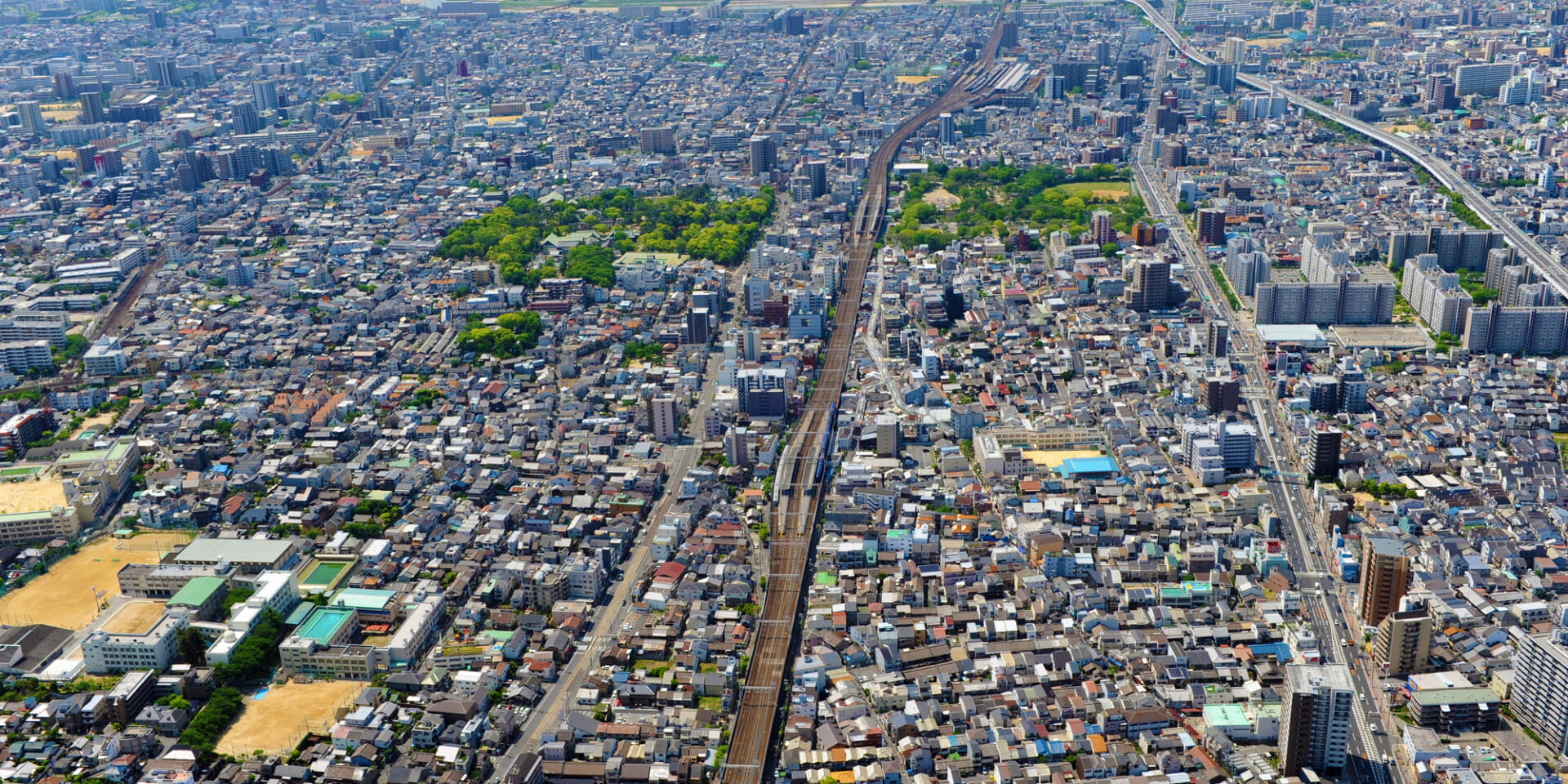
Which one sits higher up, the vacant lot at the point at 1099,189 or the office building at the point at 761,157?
the office building at the point at 761,157

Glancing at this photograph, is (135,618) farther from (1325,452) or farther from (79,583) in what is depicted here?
(1325,452)

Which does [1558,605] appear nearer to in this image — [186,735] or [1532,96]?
[186,735]

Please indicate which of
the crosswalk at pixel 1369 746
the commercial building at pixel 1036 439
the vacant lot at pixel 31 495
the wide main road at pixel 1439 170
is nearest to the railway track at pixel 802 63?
the wide main road at pixel 1439 170

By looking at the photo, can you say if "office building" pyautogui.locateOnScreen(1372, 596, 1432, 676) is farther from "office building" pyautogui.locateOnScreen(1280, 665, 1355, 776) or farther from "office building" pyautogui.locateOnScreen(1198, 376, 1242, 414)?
"office building" pyautogui.locateOnScreen(1198, 376, 1242, 414)

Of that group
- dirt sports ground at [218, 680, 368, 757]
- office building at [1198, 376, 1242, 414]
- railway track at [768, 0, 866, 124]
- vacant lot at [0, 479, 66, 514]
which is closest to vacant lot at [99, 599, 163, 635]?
dirt sports ground at [218, 680, 368, 757]

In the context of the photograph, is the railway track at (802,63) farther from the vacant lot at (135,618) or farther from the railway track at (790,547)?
the vacant lot at (135,618)

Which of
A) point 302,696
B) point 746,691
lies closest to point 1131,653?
point 746,691

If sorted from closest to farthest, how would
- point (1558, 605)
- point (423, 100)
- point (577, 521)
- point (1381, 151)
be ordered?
point (1558, 605) < point (577, 521) < point (1381, 151) < point (423, 100)
